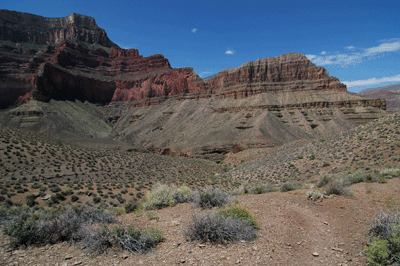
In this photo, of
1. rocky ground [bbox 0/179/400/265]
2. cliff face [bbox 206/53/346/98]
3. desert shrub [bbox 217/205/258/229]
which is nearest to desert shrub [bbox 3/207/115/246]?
rocky ground [bbox 0/179/400/265]

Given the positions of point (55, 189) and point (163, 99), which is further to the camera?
point (163, 99)

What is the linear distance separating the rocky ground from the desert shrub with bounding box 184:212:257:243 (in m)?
0.18

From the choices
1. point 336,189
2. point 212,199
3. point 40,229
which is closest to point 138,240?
point 40,229

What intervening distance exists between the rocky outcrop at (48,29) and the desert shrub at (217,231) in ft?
452

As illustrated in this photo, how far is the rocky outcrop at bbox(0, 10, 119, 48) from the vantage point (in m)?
115

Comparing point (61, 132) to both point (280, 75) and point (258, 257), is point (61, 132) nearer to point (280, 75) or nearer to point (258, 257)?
point (280, 75)

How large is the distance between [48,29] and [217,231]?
511ft

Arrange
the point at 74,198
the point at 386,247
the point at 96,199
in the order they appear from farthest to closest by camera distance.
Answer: the point at 96,199
the point at 74,198
the point at 386,247

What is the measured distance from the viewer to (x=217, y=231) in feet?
19.2

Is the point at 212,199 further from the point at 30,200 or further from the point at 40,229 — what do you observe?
the point at 30,200

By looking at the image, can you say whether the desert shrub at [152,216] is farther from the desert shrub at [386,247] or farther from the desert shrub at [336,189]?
the desert shrub at [336,189]

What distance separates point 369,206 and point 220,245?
526cm

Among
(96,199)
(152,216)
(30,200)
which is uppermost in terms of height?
(152,216)

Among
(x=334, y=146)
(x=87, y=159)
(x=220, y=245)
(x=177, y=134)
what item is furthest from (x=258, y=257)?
(x=177, y=134)
